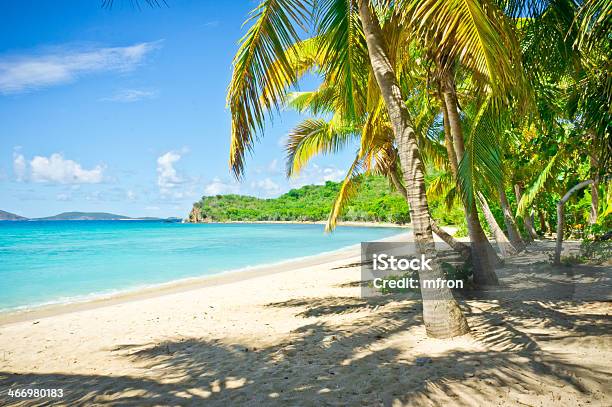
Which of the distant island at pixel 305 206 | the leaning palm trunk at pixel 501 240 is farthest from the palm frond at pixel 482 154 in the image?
the distant island at pixel 305 206

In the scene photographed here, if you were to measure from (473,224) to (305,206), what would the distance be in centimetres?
8933

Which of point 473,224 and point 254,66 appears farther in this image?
point 473,224

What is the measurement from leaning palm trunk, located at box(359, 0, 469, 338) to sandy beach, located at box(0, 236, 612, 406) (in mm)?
238

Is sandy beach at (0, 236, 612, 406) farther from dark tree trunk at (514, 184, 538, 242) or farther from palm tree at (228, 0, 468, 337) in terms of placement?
dark tree trunk at (514, 184, 538, 242)

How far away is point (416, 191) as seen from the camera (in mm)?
4680

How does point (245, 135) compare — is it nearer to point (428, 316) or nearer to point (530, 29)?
point (428, 316)

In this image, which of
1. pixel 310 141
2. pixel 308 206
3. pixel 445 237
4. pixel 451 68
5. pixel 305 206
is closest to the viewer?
pixel 451 68

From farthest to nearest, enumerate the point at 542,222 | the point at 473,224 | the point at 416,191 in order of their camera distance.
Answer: the point at 542,222 → the point at 473,224 → the point at 416,191

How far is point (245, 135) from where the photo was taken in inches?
185

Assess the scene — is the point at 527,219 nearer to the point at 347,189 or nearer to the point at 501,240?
the point at 501,240

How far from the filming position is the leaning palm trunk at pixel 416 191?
462cm

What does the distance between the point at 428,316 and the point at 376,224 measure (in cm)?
6515

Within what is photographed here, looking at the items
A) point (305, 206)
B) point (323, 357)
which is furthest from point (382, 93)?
point (305, 206)

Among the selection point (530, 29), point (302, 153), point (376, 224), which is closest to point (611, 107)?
point (530, 29)
